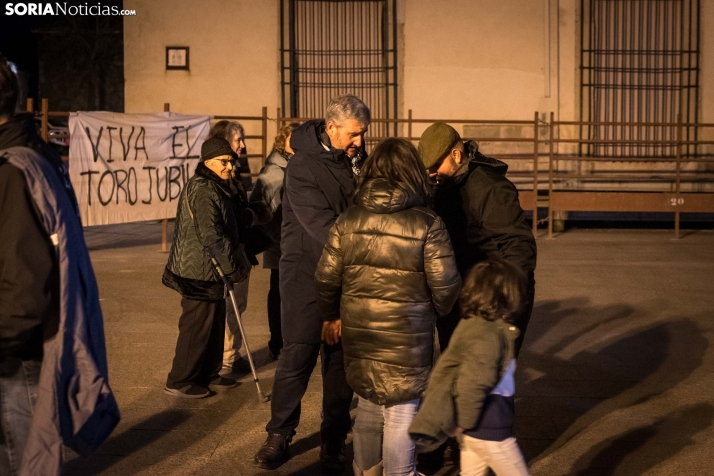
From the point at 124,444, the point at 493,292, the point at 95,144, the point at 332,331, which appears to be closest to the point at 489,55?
Answer: the point at 95,144

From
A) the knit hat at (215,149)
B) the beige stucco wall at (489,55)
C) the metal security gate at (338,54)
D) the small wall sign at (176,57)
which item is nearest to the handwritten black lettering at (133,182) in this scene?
the small wall sign at (176,57)

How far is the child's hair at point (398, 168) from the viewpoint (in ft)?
13.6

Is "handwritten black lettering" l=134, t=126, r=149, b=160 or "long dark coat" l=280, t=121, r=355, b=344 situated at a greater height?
"handwritten black lettering" l=134, t=126, r=149, b=160

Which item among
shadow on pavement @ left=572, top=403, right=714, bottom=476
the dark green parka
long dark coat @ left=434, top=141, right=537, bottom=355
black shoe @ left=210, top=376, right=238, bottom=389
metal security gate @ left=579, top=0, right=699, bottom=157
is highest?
metal security gate @ left=579, top=0, right=699, bottom=157

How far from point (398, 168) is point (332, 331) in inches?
33.5

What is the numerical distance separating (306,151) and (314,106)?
42.2 feet

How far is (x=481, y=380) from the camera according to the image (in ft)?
12.0

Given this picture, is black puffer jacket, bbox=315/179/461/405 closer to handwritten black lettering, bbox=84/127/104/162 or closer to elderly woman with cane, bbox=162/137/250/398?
elderly woman with cane, bbox=162/137/250/398

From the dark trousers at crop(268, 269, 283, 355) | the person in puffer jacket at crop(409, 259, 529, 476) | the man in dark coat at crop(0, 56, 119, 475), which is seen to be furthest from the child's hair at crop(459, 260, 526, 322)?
the dark trousers at crop(268, 269, 283, 355)

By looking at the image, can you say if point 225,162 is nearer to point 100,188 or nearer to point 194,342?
point 194,342

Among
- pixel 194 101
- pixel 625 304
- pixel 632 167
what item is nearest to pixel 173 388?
pixel 625 304

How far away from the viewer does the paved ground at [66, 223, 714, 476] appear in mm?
5059

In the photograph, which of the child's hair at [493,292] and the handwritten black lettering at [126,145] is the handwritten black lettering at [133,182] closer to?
the handwritten black lettering at [126,145]

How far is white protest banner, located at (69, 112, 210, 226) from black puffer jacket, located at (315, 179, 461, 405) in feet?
25.4
